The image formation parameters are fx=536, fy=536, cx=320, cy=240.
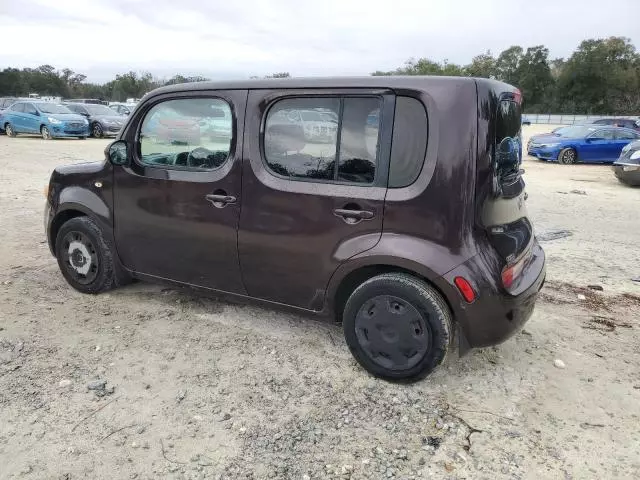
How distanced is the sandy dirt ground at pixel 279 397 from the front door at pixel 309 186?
60 cm

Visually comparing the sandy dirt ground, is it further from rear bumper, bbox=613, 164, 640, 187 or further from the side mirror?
rear bumper, bbox=613, 164, 640, 187

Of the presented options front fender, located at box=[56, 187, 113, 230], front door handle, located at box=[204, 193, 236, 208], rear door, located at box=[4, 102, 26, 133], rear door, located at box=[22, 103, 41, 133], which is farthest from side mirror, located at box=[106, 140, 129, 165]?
rear door, located at box=[4, 102, 26, 133]

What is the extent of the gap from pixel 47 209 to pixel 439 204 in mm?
3544

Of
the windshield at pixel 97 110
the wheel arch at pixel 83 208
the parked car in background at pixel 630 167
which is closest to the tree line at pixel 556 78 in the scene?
the windshield at pixel 97 110

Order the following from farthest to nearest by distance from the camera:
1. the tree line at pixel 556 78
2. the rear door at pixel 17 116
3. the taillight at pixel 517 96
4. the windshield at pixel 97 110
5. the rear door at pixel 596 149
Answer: the tree line at pixel 556 78
the windshield at pixel 97 110
the rear door at pixel 17 116
the rear door at pixel 596 149
the taillight at pixel 517 96

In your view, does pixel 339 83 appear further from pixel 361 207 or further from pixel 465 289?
pixel 465 289

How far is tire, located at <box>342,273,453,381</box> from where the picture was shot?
3098 millimetres

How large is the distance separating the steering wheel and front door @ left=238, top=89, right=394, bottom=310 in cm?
36

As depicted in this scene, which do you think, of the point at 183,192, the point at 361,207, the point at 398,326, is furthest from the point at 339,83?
the point at 398,326

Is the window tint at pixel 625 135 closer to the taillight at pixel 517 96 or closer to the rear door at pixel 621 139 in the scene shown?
the rear door at pixel 621 139

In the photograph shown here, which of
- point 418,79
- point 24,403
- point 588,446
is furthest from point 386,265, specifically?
point 24,403

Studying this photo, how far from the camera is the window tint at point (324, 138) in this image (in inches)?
127

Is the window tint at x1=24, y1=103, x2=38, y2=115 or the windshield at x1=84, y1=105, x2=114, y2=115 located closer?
the window tint at x1=24, y1=103, x2=38, y2=115

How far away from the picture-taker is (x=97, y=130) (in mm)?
22922
